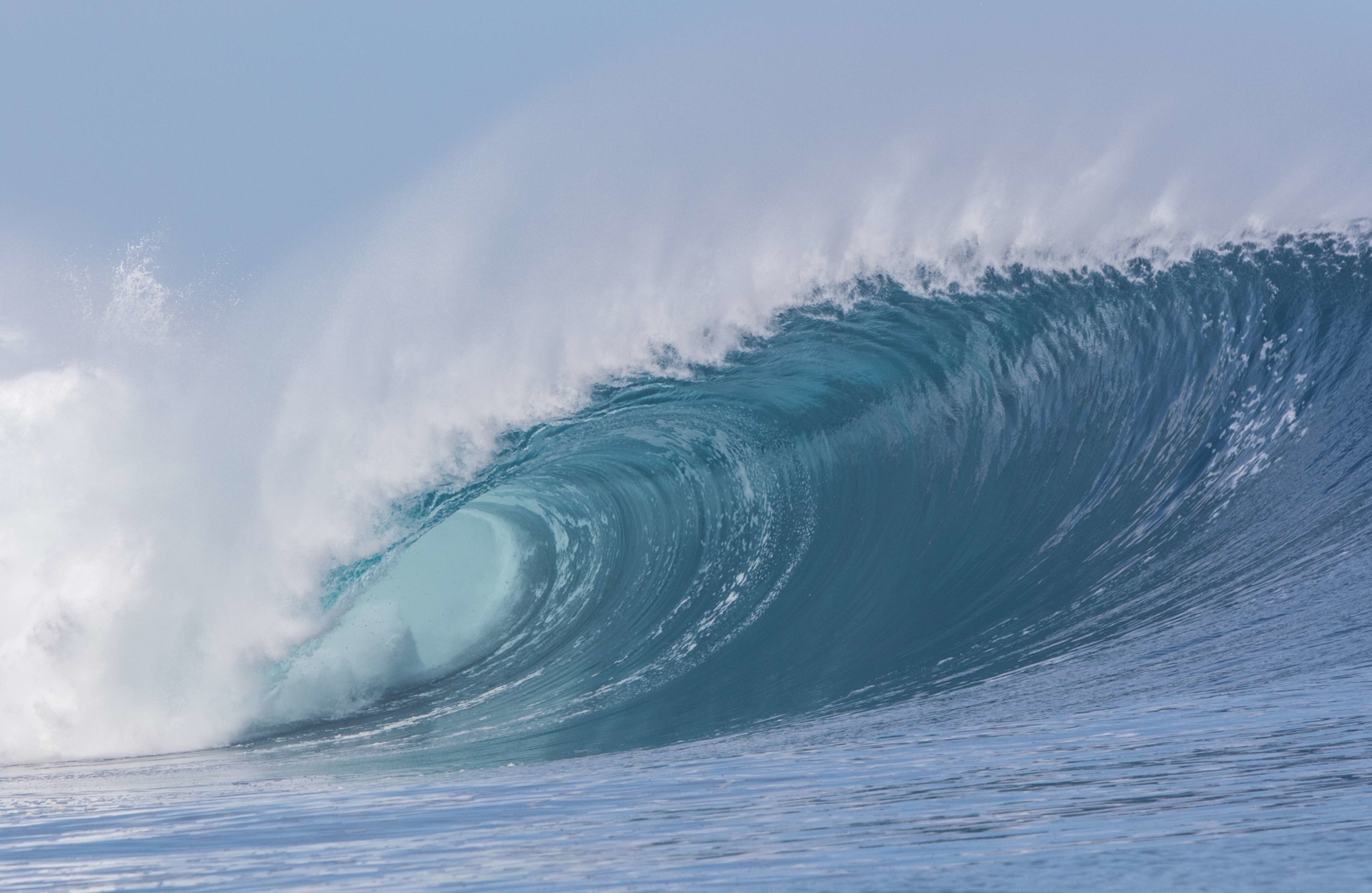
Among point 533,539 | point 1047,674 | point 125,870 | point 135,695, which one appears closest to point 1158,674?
point 1047,674

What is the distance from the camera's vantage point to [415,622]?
9.56m

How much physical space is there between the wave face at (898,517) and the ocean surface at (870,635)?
32 millimetres

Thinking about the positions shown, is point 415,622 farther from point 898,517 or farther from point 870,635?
point 870,635

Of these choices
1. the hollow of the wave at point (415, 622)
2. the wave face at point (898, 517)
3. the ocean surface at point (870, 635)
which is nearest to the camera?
the ocean surface at point (870, 635)

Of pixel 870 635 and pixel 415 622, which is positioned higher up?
pixel 415 622

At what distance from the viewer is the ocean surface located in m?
2.69

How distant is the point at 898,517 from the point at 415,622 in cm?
435

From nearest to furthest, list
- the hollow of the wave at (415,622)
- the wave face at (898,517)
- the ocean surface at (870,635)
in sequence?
the ocean surface at (870,635) < the wave face at (898,517) < the hollow of the wave at (415,622)

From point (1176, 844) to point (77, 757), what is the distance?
6.52 meters

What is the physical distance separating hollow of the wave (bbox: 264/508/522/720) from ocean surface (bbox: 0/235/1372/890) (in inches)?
1.8

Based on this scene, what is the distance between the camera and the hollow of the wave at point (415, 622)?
7820mm

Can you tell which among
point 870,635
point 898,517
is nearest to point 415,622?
point 898,517

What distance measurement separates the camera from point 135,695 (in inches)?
277

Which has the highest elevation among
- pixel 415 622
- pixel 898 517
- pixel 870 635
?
pixel 415 622
